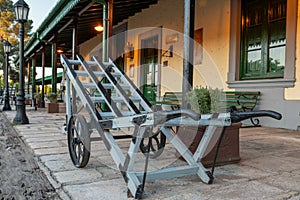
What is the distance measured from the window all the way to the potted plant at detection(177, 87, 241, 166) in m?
3.07

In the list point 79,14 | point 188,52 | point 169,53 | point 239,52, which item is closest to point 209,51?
point 239,52

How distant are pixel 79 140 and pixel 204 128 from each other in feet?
3.77

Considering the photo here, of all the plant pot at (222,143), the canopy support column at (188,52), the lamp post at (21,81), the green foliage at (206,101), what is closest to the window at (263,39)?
the canopy support column at (188,52)

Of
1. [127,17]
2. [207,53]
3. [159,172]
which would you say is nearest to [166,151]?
[159,172]

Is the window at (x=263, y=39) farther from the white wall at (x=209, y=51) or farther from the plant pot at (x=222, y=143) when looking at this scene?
the plant pot at (x=222, y=143)

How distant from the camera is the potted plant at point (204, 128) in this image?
2367 millimetres

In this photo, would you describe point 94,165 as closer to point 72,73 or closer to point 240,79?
point 72,73

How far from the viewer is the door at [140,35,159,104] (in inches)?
342

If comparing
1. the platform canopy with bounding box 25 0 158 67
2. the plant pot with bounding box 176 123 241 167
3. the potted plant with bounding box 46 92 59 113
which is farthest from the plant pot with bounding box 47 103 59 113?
the plant pot with bounding box 176 123 241 167

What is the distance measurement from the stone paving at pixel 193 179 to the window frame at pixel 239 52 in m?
2.04

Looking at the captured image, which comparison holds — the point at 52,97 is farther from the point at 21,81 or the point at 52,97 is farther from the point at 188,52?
the point at 188,52

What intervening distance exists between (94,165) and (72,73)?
957 millimetres

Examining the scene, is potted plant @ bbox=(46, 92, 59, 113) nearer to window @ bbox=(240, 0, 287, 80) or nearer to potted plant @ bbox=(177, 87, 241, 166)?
window @ bbox=(240, 0, 287, 80)

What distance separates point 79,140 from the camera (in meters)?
2.52
